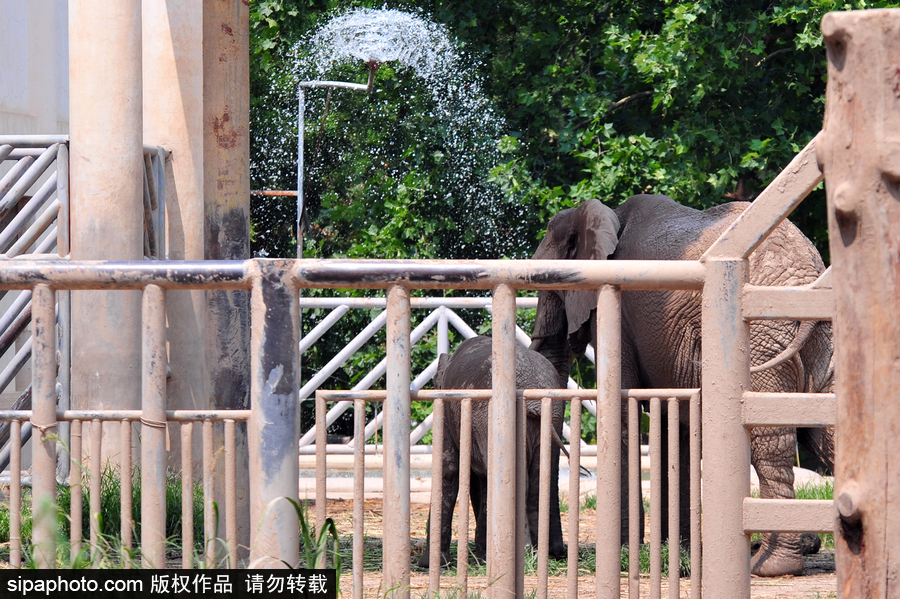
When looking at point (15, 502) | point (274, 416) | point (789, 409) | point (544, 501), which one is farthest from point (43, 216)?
point (789, 409)

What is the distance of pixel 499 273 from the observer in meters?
2.90

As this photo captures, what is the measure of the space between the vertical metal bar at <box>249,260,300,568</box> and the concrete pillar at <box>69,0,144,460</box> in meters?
2.55

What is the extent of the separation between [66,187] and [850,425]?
15.8ft

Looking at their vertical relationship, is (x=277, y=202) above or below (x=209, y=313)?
above

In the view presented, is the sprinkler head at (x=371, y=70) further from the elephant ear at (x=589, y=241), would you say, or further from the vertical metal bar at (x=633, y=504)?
the vertical metal bar at (x=633, y=504)

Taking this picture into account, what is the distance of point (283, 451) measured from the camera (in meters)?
2.88

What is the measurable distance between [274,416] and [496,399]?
1.88ft

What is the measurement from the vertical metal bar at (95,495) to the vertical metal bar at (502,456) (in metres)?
1.02

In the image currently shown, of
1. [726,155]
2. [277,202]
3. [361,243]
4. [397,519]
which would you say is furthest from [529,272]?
[277,202]

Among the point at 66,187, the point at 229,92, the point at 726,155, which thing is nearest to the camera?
the point at 66,187

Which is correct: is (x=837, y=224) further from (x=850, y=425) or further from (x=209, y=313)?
(x=209, y=313)

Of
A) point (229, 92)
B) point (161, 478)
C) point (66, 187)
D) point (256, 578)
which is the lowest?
point (256, 578)

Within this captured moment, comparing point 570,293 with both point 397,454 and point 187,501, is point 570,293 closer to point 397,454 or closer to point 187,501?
point 397,454

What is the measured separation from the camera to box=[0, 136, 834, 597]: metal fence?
284 centimetres
